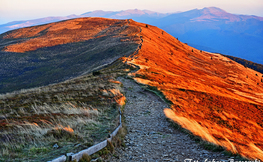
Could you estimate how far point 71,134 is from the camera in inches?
352

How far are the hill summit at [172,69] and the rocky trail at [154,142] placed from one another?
983mm

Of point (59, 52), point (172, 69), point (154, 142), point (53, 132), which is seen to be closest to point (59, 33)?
point (59, 52)

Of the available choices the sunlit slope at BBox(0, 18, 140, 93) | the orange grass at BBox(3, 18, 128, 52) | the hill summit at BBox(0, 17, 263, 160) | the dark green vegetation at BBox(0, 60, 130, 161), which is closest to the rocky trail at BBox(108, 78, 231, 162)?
the hill summit at BBox(0, 17, 263, 160)

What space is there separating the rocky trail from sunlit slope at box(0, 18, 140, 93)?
34.7m

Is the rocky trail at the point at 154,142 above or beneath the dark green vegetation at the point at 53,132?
beneath

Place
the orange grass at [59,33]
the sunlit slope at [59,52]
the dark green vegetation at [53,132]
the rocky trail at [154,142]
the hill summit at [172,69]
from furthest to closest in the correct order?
1. the orange grass at [59,33]
2. the sunlit slope at [59,52]
3. the hill summit at [172,69]
4. the rocky trail at [154,142]
5. the dark green vegetation at [53,132]

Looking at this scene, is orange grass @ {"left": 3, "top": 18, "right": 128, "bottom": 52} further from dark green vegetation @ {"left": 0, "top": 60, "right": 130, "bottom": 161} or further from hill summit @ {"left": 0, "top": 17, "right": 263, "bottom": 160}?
dark green vegetation @ {"left": 0, "top": 60, "right": 130, "bottom": 161}

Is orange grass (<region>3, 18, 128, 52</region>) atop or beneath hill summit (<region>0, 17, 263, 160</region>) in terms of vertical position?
atop

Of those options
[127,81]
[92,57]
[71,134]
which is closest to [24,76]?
[92,57]

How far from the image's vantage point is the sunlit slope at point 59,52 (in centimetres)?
5667

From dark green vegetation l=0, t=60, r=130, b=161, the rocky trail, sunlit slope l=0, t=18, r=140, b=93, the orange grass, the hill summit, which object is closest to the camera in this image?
dark green vegetation l=0, t=60, r=130, b=161

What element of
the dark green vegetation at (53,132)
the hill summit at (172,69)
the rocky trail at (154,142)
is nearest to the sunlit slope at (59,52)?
the hill summit at (172,69)

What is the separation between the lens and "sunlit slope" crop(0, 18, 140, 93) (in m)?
56.7

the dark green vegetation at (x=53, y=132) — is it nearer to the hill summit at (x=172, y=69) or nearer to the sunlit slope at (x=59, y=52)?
the hill summit at (x=172, y=69)
